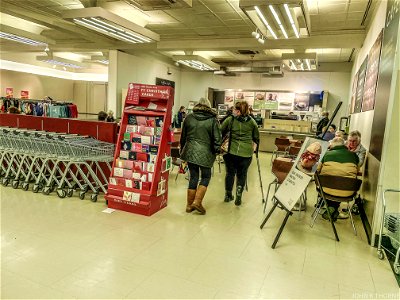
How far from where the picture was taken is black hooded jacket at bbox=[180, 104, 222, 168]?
4031 millimetres

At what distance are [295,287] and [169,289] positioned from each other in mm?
1022

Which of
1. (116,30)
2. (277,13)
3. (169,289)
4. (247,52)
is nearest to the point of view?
(169,289)

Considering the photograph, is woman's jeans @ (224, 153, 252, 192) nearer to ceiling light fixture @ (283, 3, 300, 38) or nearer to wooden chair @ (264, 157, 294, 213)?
wooden chair @ (264, 157, 294, 213)

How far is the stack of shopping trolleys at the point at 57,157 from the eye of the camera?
4.42m

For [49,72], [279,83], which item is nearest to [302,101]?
[279,83]

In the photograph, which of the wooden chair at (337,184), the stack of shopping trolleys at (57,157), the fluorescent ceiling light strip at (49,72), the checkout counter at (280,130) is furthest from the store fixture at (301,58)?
the fluorescent ceiling light strip at (49,72)

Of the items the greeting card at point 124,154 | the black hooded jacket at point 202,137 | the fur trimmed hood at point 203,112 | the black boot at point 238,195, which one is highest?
the fur trimmed hood at point 203,112

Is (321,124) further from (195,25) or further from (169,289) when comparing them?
(169,289)

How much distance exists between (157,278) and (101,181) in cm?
274

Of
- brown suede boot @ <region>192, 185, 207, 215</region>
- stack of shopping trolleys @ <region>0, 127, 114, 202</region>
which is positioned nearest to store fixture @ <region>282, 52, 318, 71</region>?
brown suede boot @ <region>192, 185, 207, 215</region>

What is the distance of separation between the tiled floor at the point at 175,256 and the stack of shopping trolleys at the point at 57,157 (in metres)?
0.41

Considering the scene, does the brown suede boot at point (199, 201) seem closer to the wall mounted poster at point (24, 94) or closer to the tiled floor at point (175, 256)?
the tiled floor at point (175, 256)

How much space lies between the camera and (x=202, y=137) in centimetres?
404

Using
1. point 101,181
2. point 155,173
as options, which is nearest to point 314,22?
point 155,173
